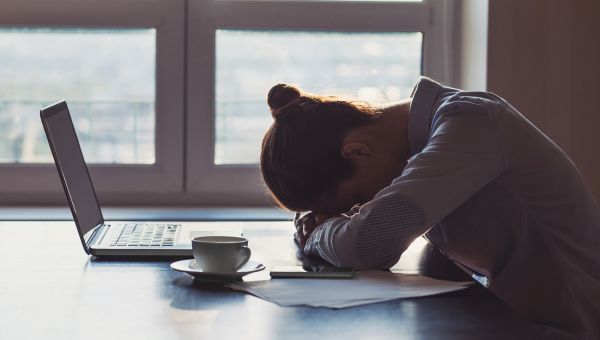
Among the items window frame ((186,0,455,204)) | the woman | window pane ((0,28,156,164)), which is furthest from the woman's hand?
window pane ((0,28,156,164))

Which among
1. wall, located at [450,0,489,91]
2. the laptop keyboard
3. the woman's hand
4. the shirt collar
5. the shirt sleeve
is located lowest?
the laptop keyboard

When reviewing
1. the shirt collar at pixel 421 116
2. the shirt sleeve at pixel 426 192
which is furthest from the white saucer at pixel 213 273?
the shirt collar at pixel 421 116

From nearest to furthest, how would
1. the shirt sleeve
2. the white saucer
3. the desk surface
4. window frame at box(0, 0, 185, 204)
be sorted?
the desk surface
the white saucer
the shirt sleeve
window frame at box(0, 0, 185, 204)

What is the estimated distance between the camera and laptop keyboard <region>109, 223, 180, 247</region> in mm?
1534

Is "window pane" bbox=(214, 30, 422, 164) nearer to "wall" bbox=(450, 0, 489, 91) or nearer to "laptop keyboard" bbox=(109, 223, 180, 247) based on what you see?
"wall" bbox=(450, 0, 489, 91)

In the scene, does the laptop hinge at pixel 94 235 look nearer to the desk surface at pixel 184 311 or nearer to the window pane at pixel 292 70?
the desk surface at pixel 184 311

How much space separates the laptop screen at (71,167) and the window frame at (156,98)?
730mm

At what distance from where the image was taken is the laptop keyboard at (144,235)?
1534 millimetres

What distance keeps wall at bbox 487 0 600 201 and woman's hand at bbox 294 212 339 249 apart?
0.96m

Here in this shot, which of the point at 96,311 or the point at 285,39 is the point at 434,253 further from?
the point at 285,39

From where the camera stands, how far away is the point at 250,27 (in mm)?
2543

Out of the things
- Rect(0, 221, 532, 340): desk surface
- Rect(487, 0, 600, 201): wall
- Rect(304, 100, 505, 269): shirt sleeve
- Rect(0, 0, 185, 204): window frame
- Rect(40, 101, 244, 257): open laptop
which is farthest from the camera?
Rect(0, 0, 185, 204): window frame

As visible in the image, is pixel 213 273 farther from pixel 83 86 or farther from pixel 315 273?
pixel 83 86

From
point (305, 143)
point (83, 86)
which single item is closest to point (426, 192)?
point (305, 143)
